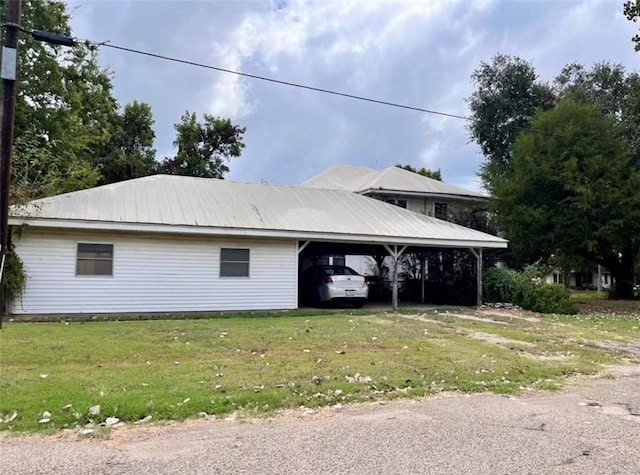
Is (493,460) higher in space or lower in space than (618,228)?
lower

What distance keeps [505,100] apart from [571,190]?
12189 millimetres

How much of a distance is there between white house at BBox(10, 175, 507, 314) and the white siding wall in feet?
0.08

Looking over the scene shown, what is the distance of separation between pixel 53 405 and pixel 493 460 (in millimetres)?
3890

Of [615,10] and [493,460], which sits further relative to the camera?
[615,10]

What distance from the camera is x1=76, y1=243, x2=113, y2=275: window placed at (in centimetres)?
1312

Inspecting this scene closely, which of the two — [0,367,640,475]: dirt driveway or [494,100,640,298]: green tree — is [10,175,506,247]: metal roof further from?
[0,367,640,475]: dirt driveway

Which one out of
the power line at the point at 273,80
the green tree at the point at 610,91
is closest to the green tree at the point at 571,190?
the green tree at the point at 610,91

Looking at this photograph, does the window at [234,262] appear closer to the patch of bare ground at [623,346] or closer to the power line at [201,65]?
the power line at [201,65]

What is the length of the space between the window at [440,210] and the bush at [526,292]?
8048 millimetres

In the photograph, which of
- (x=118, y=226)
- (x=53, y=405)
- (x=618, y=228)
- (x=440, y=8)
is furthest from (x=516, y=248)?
(x=53, y=405)

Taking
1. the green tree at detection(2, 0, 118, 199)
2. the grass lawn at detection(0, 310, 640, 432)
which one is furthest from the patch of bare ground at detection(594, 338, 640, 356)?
the green tree at detection(2, 0, 118, 199)

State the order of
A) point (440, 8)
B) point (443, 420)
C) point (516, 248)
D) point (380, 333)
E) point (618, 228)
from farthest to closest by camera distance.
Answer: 1. point (516, 248)
2. point (618, 228)
3. point (440, 8)
4. point (380, 333)
5. point (443, 420)

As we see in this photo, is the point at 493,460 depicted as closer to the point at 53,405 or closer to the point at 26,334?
the point at 53,405

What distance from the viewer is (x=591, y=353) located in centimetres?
877
